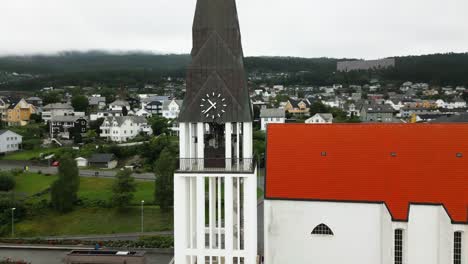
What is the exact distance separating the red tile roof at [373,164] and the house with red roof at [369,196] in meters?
0.05

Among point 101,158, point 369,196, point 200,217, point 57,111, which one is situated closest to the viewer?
point 200,217

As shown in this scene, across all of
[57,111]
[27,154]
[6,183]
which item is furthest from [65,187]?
[57,111]

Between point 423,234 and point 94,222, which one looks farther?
point 94,222

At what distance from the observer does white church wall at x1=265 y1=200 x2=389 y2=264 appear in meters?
24.3

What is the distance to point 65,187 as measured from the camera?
46.2 metres

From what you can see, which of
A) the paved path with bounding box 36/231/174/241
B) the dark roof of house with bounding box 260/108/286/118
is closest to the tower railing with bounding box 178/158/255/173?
the paved path with bounding box 36/231/174/241

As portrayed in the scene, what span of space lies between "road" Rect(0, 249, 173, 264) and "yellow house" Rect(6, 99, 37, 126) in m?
85.3

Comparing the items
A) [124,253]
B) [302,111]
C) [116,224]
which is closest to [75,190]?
[116,224]

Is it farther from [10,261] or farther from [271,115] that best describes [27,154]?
[10,261]

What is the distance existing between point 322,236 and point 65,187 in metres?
29.7

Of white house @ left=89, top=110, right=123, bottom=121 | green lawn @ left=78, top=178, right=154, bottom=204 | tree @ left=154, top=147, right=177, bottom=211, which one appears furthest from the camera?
white house @ left=89, top=110, right=123, bottom=121

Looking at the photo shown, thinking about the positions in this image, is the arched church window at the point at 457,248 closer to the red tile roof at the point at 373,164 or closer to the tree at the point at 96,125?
the red tile roof at the point at 373,164

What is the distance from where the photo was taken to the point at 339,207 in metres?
24.5

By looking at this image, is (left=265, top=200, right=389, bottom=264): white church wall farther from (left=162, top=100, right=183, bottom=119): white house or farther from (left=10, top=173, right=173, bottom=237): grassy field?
(left=162, top=100, right=183, bottom=119): white house
